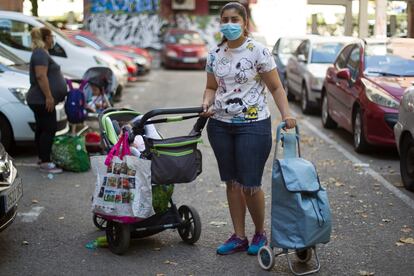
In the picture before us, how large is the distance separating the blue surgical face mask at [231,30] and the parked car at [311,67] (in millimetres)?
8417

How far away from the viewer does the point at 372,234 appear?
5.75 m

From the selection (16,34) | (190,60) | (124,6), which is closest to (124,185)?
(16,34)

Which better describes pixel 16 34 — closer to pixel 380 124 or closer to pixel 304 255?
pixel 380 124

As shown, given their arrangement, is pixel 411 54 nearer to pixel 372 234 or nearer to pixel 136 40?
pixel 372 234

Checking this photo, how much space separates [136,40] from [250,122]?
29.1 metres

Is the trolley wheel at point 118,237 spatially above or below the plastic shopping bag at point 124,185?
below

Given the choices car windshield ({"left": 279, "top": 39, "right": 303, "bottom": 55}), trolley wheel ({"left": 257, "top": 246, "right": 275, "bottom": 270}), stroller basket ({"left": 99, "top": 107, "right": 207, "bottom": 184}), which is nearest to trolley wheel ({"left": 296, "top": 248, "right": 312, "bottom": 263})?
trolley wheel ({"left": 257, "top": 246, "right": 275, "bottom": 270})

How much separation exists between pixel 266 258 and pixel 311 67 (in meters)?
9.43

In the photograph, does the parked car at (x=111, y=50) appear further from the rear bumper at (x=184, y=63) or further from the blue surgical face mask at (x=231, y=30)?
the blue surgical face mask at (x=231, y=30)

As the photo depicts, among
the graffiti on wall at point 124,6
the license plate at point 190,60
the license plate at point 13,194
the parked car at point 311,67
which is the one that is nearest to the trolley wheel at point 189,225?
the license plate at point 13,194

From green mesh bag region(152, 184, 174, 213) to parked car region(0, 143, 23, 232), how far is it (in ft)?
3.40

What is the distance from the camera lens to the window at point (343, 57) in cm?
1097

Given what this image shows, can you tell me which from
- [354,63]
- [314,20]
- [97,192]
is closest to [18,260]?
[97,192]

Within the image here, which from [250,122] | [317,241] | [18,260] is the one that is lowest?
[18,260]
